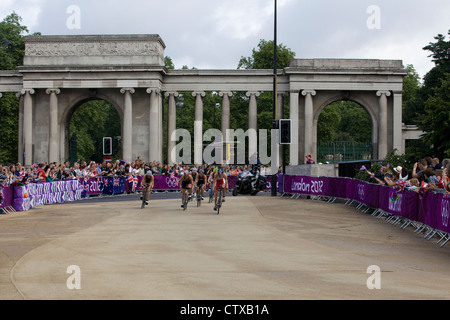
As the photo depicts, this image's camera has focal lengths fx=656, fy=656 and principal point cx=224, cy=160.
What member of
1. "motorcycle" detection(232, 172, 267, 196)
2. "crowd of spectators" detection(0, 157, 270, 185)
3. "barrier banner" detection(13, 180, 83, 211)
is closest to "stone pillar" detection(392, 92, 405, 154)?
"crowd of spectators" detection(0, 157, 270, 185)

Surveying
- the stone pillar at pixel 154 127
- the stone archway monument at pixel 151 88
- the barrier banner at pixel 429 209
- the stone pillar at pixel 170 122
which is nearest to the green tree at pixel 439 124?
the barrier banner at pixel 429 209

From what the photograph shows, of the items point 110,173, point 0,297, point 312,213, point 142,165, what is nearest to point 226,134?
point 142,165

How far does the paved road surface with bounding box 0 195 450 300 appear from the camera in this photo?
369 inches

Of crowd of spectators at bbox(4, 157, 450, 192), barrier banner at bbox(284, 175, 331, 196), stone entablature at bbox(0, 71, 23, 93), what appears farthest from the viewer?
stone entablature at bbox(0, 71, 23, 93)

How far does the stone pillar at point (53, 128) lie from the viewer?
175 feet

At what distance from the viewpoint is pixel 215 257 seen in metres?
12.8

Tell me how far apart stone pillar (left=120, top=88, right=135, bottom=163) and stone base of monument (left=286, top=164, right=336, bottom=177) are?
61.4 ft

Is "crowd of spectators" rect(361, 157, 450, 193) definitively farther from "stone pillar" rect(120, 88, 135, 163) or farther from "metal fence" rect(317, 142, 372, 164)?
"stone pillar" rect(120, 88, 135, 163)

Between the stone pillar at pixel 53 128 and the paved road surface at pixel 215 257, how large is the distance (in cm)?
3154

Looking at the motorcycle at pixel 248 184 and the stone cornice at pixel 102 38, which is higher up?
the stone cornice at pixel 102 38

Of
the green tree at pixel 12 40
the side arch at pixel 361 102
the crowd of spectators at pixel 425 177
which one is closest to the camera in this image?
the crowd of spectators at pixel 425 177

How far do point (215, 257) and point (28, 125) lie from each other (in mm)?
44976

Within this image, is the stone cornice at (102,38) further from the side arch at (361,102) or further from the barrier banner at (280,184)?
the barrier banner at (280,184)
